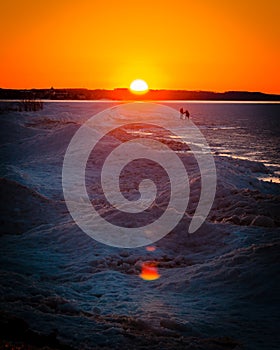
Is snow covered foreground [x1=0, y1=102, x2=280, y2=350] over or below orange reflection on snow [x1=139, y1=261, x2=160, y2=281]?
over

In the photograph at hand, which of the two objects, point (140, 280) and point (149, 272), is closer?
point (140, 280)

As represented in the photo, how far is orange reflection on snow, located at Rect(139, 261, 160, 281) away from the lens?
28.4 ft

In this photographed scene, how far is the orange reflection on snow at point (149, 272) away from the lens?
865cm

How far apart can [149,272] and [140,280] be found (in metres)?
0.56

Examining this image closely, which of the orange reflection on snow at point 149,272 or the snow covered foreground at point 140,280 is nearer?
the snow covered foreground at point 140,280

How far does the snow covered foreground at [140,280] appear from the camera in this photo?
19.2ft

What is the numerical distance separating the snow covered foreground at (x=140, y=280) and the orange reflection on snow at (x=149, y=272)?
135 millimetres

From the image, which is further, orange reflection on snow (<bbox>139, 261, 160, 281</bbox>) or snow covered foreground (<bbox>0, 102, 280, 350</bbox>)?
orange reflection on snow (<bbox>139, 261, 160, 281</bbox>)

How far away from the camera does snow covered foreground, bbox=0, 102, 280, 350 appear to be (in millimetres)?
5844

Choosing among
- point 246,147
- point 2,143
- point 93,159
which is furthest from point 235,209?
point 246,147

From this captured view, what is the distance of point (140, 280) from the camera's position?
8445mm

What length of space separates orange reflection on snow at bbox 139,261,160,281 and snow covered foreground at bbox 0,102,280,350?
14cm

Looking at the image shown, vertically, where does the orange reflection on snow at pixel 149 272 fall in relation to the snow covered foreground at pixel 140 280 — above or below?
below

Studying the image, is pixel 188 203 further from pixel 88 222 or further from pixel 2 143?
pixel 2 143
